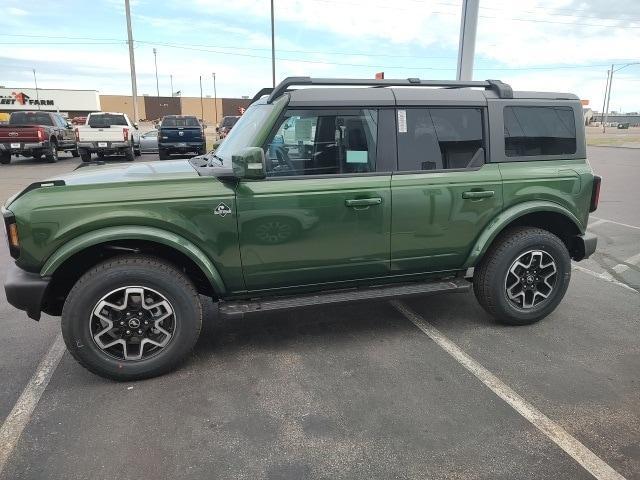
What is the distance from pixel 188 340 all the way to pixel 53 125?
766 inches

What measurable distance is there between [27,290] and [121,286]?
0.56 m

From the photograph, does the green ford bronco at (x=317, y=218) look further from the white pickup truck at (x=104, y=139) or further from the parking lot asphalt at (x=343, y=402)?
the white pickup truck at (x=104, y=139)

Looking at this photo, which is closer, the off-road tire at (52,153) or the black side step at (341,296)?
the black side step at (341,296)

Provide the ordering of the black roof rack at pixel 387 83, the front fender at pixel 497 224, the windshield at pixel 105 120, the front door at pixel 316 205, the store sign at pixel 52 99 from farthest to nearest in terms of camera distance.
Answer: the store sign at pixel 52 99, the windshield at pixel 105 120, the front fender at pixel 497 224, the black roof rack at pixel 387 83, the front door at pixel 316 205

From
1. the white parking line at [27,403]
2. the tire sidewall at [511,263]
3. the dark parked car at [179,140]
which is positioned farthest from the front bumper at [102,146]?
the tire sidewall at [511,263]

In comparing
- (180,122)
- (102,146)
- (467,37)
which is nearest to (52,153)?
(102,146)

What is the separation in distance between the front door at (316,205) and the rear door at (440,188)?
0.18m

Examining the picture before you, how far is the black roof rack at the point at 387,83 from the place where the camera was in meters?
3.64

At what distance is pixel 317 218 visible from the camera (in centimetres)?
350

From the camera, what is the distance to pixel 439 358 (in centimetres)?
369

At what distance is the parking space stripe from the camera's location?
2518 mm

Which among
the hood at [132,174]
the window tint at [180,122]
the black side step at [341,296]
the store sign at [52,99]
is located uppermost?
the store sign at [52,99]

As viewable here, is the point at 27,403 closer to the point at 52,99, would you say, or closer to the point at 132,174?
the point at 132,174

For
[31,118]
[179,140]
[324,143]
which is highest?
[31,118]
